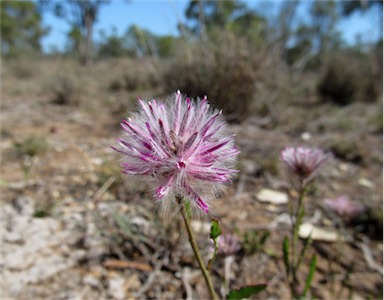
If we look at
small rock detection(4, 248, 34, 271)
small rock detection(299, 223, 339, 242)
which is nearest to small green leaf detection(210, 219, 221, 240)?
small rock detection(4, 248, 34, 271)

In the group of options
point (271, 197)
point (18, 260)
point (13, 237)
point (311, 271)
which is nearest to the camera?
point (311, 271)

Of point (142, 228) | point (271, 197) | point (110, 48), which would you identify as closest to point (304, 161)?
point (142, 228)

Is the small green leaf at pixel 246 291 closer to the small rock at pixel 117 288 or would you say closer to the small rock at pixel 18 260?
the small rock at pixel 117 288

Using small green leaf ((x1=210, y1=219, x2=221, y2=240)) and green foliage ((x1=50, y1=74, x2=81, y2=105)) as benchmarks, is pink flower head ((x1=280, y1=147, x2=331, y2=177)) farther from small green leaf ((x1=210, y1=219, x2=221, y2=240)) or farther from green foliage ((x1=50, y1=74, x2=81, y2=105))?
green foliage ((x1=50, y1=74, x2=81, y2=105))

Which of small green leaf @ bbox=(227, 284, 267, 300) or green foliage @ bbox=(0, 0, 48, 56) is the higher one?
green foliage @ bbox=(0, 0, 48, 56)

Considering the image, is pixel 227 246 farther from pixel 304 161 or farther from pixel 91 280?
pixel 91 280

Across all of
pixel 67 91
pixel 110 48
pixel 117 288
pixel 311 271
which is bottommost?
pixel 117 288

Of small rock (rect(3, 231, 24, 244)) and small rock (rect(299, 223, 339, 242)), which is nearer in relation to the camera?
small rock (rect(3, 231, 24, 244))
